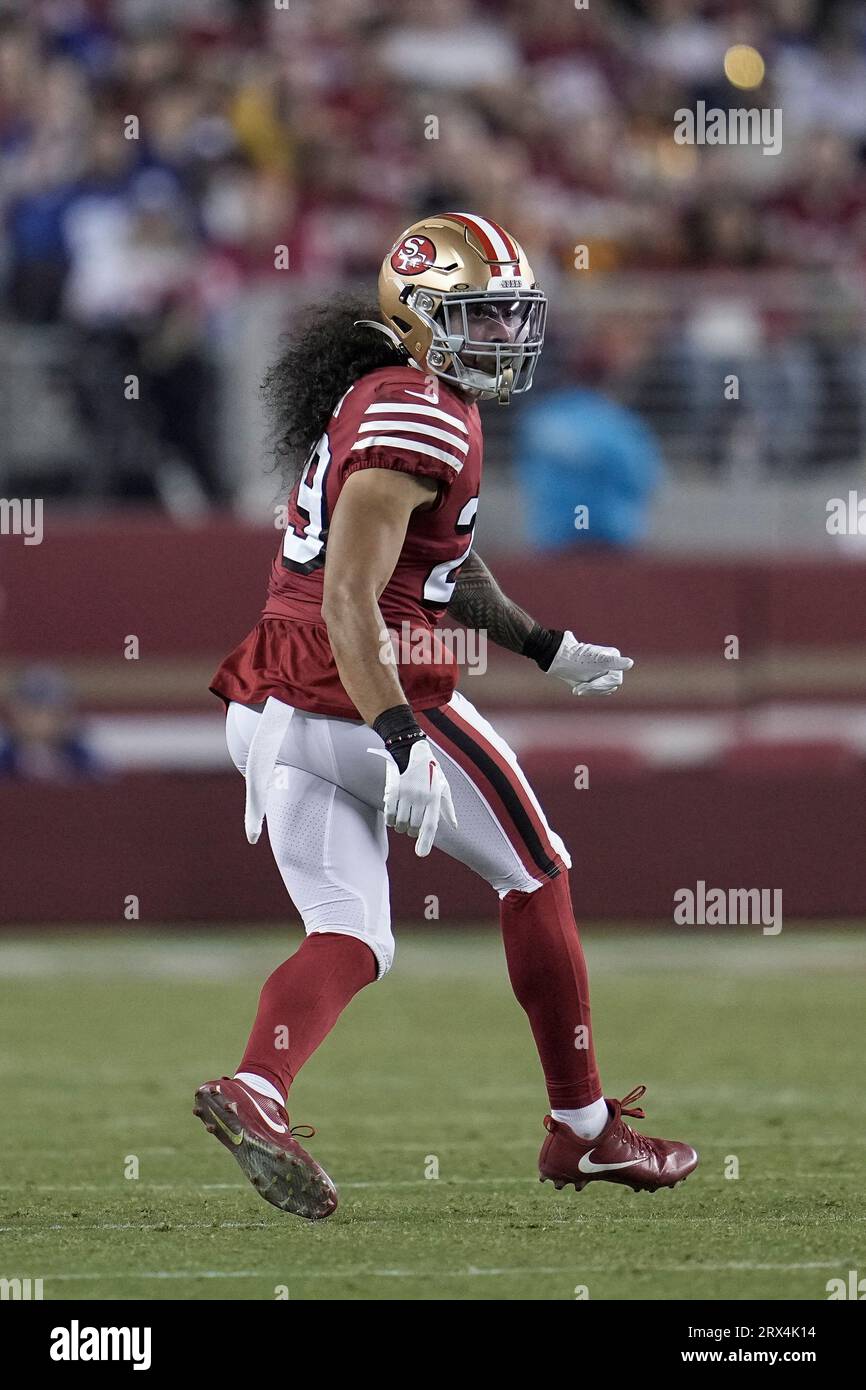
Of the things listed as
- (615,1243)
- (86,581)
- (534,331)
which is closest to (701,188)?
(86,581)

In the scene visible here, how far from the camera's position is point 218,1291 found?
424cm

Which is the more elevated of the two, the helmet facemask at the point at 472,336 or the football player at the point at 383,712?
the helmet facemask at the point at 472,336

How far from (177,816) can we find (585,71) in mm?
5788

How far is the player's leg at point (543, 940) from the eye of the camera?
16.4 ft

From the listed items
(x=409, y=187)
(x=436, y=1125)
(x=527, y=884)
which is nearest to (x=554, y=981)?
(x=527, y=884)

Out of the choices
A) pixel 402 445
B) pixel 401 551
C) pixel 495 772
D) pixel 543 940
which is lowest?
pixel 543 940

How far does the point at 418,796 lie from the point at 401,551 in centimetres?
63

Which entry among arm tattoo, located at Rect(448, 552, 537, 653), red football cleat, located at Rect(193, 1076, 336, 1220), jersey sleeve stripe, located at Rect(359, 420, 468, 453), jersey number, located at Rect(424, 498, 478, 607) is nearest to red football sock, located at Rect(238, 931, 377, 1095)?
red football cleat, located at Rect(193, 1076, 336, 1220)

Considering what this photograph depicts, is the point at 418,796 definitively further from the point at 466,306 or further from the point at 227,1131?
the point at 466,306

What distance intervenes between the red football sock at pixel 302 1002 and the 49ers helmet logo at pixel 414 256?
1.41 m

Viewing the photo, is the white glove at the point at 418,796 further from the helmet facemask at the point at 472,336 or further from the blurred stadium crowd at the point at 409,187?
the blurred stadium crowd at the point at 409,187

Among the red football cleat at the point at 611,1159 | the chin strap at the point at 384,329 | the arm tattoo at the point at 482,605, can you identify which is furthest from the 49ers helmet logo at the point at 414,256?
the red football cleat at the point at 611,1159

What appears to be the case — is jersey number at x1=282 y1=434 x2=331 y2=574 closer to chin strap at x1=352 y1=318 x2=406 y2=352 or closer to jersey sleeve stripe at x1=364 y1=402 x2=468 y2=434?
jersey sleeve stripe at x1=364 y1=402 x2=468 y2=434

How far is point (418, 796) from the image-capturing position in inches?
179
